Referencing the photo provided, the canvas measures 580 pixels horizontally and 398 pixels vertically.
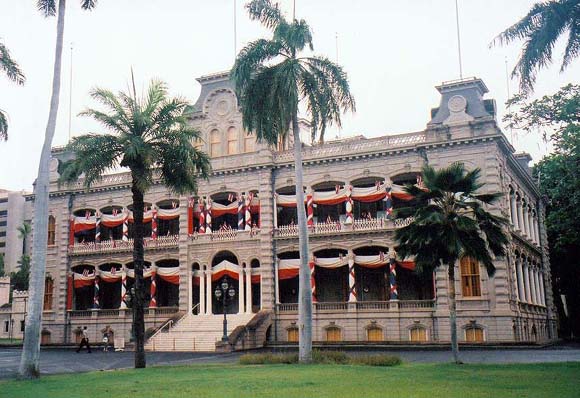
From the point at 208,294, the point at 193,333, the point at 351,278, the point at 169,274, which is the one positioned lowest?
the point at 193,333

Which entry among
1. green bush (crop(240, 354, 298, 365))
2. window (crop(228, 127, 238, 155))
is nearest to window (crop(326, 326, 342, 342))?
window (crop(228, 127, 238, 155))

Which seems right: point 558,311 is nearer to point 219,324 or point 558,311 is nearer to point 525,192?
point 525,192

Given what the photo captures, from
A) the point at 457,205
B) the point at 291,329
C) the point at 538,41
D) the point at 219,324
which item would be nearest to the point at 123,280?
the point at 219,324

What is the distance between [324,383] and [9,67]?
19.2m

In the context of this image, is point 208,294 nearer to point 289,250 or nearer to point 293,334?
point 289,250

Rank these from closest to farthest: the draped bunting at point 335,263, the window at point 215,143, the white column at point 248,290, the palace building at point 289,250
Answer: the palace building at point 289,250 < the draped bunting at point 335,263 < the white column at point 248,290 < the window at point 215,143

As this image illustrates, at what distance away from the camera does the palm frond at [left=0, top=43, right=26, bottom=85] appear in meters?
27.0

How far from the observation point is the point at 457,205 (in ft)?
87.0

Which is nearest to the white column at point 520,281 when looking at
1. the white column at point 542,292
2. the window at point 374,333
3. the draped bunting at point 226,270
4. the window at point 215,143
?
the white column at point 542,292

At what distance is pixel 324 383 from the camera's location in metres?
17.5

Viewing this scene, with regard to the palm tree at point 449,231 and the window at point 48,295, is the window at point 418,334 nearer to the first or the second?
the palm tree at point 449,231

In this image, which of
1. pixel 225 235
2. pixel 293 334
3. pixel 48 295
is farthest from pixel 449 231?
pixel 48 295

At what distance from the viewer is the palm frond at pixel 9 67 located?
27047 millimetres

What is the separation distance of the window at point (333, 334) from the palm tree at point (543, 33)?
22177mm
